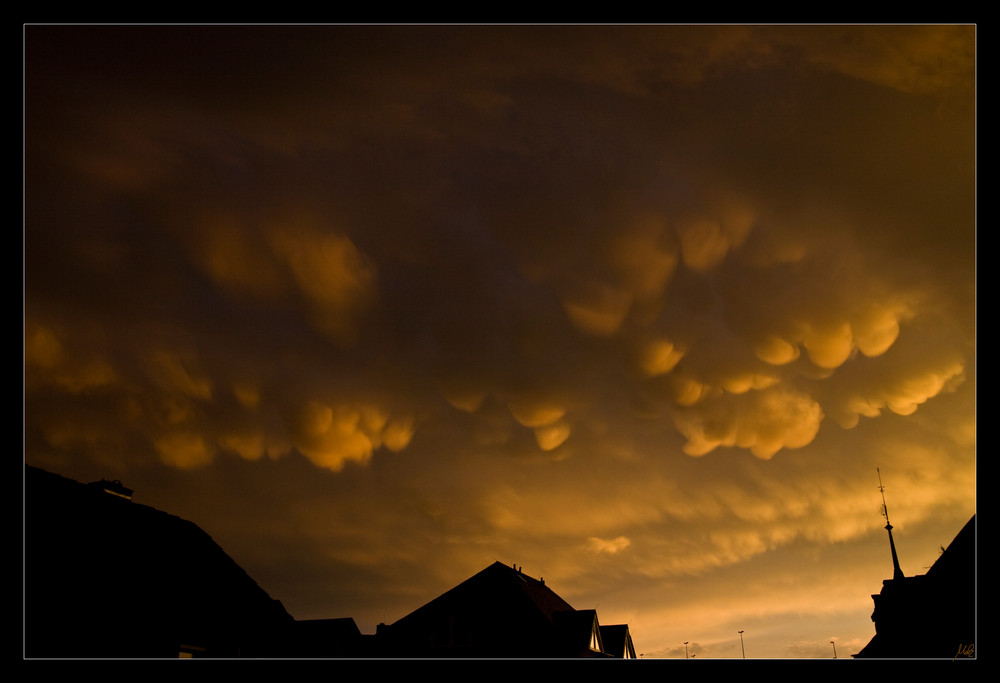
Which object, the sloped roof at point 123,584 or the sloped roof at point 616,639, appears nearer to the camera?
the sloped roof at point 123,584

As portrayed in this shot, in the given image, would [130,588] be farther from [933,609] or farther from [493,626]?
[933,609]

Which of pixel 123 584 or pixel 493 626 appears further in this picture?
pixel 493 626

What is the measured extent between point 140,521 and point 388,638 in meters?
20.0

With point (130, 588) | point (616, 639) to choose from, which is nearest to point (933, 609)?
point (616, 639)

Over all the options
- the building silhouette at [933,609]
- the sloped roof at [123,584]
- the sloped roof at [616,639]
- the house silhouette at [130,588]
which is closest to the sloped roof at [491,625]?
the sloped roof at [616,639]

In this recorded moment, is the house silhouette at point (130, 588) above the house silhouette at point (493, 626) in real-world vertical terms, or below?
above

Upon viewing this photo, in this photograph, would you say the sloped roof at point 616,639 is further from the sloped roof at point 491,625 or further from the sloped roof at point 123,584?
the sloped roof at point 123,584

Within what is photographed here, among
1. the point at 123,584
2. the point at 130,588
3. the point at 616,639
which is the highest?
the point at 123,584

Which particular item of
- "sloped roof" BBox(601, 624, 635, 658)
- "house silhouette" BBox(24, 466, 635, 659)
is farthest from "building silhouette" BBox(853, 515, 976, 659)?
"house silhouette" BBox(24, 466, 635, 659)

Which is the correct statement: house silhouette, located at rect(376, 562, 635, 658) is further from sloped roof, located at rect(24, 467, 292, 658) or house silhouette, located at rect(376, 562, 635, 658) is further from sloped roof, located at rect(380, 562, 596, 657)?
sloped roof, located at rect(24, 467, 292, 658)

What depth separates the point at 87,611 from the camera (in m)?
15.4

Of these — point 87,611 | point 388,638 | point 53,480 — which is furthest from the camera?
point 388,638
